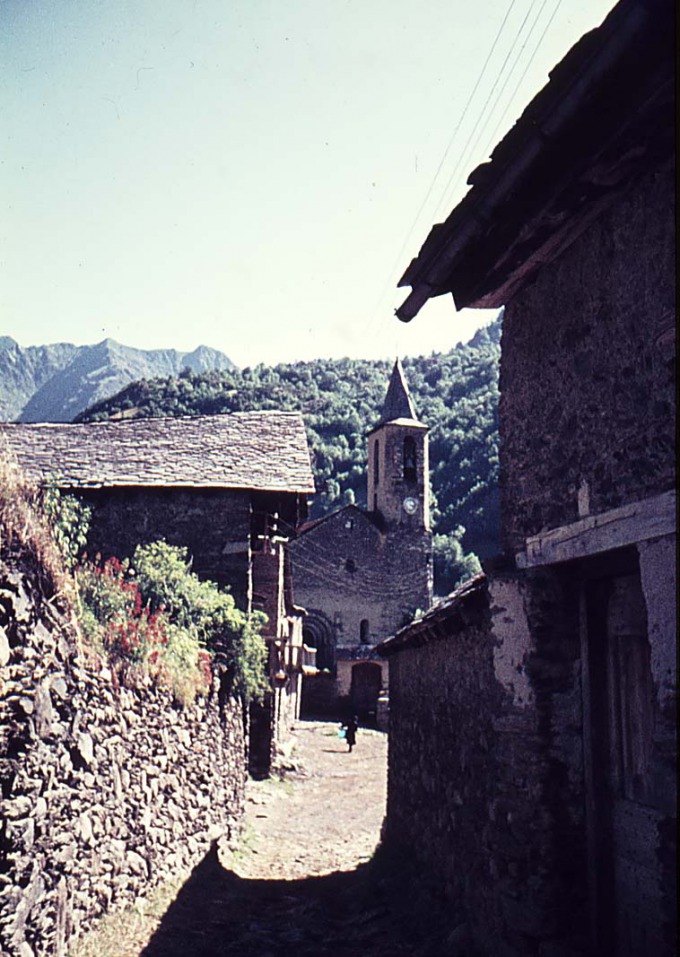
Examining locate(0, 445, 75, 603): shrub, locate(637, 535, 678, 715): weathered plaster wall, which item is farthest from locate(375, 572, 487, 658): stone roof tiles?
locate(0, 445, 75, 603): shrub

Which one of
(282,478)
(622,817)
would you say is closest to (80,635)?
(622,817)

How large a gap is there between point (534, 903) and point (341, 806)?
1204cm

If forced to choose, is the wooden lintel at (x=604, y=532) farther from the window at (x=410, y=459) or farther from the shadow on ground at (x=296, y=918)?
the window at (x=410, y=459)

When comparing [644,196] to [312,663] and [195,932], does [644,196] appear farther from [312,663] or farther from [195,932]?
[312,663]

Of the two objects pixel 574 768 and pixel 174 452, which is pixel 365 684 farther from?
pixel 574 768

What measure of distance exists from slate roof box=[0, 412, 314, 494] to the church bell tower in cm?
2232

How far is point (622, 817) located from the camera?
15.9ft

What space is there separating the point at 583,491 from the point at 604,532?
13.9 inches

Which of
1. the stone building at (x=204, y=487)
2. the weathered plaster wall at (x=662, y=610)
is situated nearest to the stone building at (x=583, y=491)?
the weathered plaster wall at (x=662, y=610)

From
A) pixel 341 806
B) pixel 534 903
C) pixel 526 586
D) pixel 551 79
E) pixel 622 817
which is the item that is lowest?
pixel 341 806

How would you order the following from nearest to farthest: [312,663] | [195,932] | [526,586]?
[526,586], [195,932], [312,663]

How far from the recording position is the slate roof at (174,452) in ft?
52.5

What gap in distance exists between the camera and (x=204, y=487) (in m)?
15.8

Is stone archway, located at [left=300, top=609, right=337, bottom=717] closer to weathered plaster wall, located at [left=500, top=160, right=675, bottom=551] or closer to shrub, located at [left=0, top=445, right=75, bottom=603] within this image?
shrub, located at [left=0, top=445, right=75, bottom=603]
